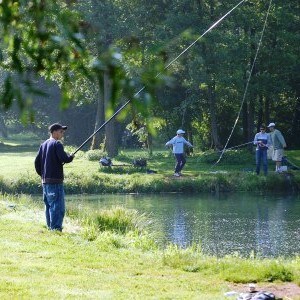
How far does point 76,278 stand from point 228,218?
37.4 feet

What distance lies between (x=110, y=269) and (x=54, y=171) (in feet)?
11.8

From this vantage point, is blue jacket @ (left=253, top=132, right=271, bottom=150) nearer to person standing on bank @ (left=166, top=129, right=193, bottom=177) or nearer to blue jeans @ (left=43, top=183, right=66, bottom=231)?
person standing on bank @ (left=166, top=129, right=193, bottom=177)

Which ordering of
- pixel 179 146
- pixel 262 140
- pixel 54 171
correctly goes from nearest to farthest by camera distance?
pixel 54 171 → pixel 262 140 → pixel 179 146

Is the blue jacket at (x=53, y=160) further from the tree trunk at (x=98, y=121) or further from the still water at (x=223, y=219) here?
the tree trunk at (x=98, y=121)

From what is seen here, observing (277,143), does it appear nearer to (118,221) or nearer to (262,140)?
(262,140)

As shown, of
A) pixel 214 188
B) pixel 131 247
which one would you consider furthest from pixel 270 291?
pixel 214 188

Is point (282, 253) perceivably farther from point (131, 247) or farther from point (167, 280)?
point (167, 280)

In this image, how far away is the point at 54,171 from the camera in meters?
12.8

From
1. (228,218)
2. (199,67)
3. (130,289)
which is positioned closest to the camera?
(130,289)

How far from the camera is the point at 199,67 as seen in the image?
33500mm

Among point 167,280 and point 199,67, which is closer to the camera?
point 167,280

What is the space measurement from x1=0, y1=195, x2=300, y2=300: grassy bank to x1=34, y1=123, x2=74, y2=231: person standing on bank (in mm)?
340

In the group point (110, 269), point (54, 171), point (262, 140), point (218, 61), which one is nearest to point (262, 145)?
point (262, 140)

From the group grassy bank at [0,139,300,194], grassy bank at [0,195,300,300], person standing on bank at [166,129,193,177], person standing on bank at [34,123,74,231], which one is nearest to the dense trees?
person standing on bank at [166,129,193,177]
